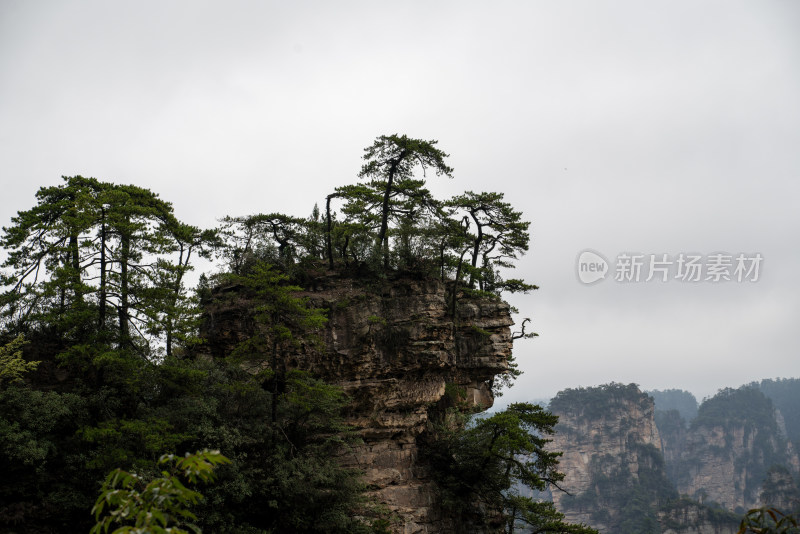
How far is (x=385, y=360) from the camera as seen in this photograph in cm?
2256

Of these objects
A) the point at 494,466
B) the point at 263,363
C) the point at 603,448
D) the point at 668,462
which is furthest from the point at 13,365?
the point at 668,462

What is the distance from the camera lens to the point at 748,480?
118 metres

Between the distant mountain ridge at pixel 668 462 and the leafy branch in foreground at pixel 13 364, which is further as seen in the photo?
the distant mountain ridge at pixel 668 462

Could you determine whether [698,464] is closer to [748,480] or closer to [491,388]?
[748,480]

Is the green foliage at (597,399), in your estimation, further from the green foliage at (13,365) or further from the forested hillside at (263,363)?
the green foliage at (13,365)

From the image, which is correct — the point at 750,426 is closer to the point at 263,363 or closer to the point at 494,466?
the point at 494,466

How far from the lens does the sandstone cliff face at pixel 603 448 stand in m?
97.4

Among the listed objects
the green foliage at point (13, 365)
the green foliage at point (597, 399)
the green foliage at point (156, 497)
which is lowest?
the green foliage at point (597, 399)

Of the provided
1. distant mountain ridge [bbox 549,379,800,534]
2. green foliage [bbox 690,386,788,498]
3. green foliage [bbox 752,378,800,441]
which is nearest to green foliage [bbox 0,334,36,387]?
distant mountain ridge [bbox 549,379,800,534]

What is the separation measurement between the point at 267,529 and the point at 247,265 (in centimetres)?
1008

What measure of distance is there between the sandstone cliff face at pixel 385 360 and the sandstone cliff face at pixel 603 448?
84.2 meters

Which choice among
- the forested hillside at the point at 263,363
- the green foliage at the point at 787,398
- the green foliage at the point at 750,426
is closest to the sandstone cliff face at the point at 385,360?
the forested hillside at the point at 263,363

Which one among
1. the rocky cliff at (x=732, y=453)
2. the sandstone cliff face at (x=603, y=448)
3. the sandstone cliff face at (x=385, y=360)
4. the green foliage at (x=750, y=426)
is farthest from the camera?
the green foliage at (x=750, y=426)

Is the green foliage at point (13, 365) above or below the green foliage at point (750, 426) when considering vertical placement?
above
